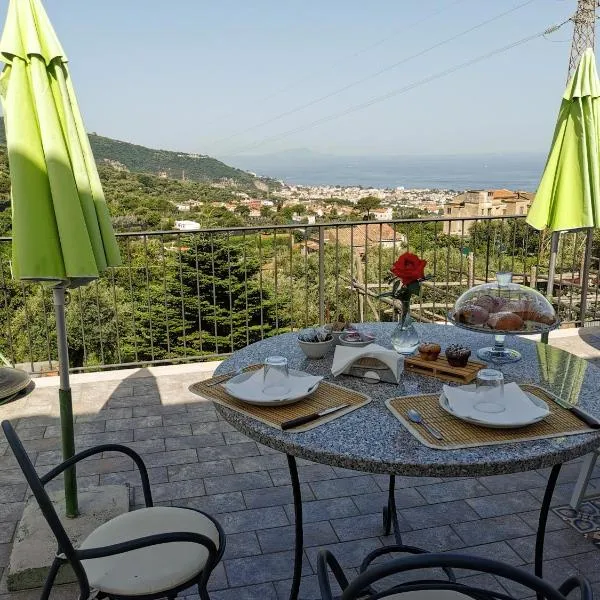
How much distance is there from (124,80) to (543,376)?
40.4 metres

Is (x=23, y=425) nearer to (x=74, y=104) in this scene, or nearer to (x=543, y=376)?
(x=74, y=104)

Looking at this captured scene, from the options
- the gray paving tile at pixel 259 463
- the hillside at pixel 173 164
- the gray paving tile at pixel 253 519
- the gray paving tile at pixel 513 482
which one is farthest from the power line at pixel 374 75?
the gray paving tile at pixel 253 519

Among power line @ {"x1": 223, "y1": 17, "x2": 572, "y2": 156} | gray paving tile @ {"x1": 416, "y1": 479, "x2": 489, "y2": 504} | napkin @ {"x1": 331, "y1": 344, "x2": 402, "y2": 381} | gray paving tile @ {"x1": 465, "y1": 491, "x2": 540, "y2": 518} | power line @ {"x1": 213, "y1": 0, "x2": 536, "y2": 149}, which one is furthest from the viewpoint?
power line @ {"x1": 213, "y1": 0, "x2": 536, "y2": 149}

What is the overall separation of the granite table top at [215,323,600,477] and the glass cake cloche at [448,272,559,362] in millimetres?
122

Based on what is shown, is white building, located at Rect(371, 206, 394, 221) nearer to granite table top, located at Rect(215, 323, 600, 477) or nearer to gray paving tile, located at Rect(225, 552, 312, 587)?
granite table top, located at Rect(215, 323, 600, 477)

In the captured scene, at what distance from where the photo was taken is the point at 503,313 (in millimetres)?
1938

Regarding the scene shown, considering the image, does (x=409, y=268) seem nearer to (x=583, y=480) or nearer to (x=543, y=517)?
(x=543, y=517)

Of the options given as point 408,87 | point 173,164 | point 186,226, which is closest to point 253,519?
point 186,226

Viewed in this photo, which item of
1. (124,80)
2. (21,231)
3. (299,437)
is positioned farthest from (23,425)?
(124,80)

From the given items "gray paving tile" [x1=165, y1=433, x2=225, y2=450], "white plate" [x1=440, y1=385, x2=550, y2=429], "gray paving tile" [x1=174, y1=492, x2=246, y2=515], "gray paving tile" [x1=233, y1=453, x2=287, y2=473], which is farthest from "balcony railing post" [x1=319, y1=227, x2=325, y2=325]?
"white plate" [x1=440, y1=385, x2=550, y2=429]

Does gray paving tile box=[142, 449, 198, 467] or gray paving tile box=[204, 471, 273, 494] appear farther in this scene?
gray paving tile box=[142, 449, 198, 467]

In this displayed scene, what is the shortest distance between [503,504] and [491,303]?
3.80ft

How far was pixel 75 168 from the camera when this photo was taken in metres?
1.98

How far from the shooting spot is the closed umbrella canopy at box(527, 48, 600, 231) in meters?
3.72
